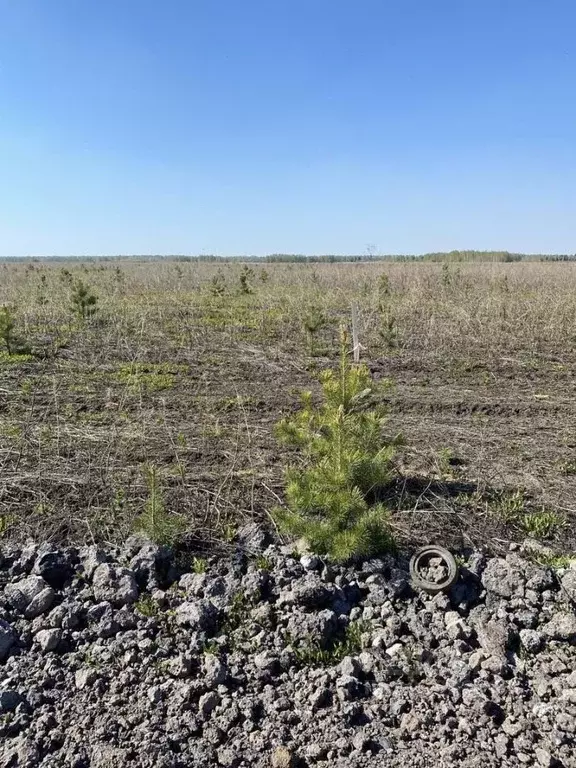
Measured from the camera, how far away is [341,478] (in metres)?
3.21

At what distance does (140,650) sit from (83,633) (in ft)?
1.05

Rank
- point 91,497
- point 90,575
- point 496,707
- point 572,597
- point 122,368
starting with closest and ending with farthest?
point 496,707 → point 572,597 → point 90,575 → point 91,497 → point 122,368

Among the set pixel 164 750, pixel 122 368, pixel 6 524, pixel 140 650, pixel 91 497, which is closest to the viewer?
pixel 164 750

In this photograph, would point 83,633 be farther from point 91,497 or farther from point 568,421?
point 568,421

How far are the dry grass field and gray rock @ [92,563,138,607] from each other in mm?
522

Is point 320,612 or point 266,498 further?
point 266,498

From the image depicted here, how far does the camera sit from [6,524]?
11.5ft

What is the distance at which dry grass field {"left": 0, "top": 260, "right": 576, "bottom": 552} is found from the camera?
3.65m

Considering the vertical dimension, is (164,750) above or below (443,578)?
below

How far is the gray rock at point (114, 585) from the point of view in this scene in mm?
2766

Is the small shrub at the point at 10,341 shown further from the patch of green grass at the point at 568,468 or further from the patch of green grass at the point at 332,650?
the patch of green grass at the point at 568,468

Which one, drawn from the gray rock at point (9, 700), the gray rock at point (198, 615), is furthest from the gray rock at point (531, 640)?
the gray rock at point (9, 700)

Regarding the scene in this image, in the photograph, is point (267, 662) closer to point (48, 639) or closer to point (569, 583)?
point (48, 639)

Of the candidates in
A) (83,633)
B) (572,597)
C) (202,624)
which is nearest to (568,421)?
(572,597)
